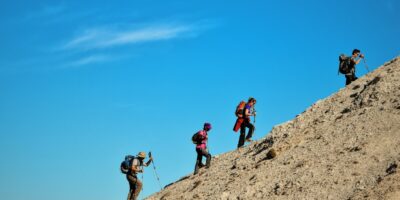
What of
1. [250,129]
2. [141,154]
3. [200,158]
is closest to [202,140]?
[200,158]

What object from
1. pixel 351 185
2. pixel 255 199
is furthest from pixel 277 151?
pixel 351 185

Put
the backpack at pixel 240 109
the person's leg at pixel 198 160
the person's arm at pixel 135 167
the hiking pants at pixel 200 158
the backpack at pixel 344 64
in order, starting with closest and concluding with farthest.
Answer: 1. the person's arm at pixel 135 167
2. the hiking pants at pixel 200 158
3. the person's leg at pixel 198 160
4. the backpack at pixel 240 109
5. the backpack at pixel 344 64

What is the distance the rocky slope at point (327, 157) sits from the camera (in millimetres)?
16453

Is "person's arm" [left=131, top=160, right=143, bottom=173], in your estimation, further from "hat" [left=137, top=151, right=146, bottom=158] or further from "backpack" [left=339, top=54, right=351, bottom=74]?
"backpack" [left=339, top=54, right=351, bottom=74]

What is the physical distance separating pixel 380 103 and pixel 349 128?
6.24 feet

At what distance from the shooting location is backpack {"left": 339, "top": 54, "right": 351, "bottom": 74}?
86.0 ft

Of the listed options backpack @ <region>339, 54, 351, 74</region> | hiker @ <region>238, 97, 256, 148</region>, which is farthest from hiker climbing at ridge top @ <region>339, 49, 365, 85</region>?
hiker @ <region>238, 97, 256, 148</region>

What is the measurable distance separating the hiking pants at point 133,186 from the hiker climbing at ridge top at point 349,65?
11.6m

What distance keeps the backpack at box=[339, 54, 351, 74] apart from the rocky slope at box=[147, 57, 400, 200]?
1.22m

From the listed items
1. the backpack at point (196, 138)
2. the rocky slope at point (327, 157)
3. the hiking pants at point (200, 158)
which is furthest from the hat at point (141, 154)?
the hiking pants at point (200, 158)

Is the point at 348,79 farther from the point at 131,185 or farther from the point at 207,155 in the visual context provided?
the point at 131,185

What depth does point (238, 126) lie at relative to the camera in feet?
81.5

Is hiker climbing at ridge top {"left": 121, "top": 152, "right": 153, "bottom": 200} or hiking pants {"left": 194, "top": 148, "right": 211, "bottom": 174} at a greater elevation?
hiking pants {"left": 194, "top": 148, "right": 211, "bottom": 174}

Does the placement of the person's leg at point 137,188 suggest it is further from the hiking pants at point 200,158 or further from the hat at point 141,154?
the hiking pants at point 200,158
